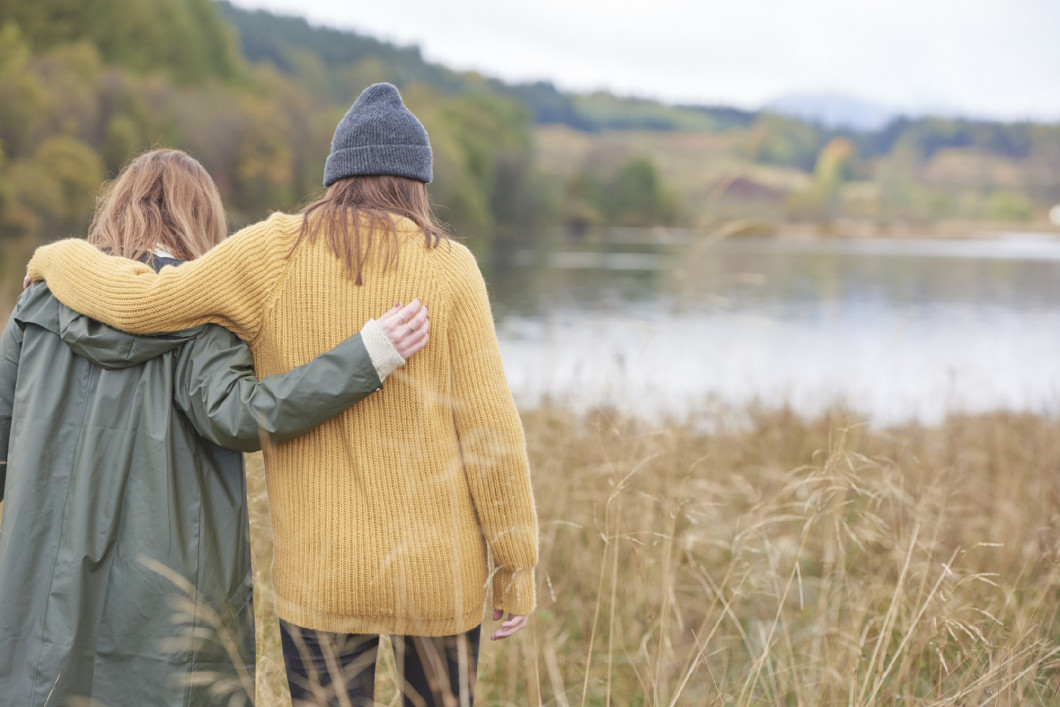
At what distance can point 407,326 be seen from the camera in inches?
55.7


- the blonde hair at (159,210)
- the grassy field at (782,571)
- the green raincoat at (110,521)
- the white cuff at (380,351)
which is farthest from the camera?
the grassy field at (782,571)

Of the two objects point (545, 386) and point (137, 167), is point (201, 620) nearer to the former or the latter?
point (137, 167)

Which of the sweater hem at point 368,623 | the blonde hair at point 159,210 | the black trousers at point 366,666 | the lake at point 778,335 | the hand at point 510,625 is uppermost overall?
the blonde hair at point 159,210

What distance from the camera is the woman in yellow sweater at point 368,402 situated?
1.46 metres

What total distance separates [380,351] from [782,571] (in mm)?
2523

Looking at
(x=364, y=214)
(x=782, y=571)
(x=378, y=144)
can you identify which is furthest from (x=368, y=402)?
(x=782, y=571)

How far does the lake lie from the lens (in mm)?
5789

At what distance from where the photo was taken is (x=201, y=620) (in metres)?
1.53

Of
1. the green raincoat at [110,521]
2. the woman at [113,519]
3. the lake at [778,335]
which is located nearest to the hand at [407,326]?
the woman at [113,519]

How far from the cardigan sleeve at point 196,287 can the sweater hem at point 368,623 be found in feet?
1.90

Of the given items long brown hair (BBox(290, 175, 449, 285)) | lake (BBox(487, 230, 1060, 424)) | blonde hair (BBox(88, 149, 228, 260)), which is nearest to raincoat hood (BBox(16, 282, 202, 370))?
blonde hair (BBox(88, 149, 228, 260))

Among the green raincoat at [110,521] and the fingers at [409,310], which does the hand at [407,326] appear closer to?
the fingers at [409,310]

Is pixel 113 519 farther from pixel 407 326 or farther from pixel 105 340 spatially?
pixel 407 326

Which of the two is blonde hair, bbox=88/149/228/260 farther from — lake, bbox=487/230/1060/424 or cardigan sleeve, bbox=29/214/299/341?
lake, bbox=487/230/1060/424
